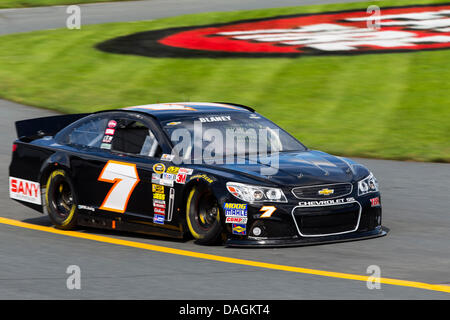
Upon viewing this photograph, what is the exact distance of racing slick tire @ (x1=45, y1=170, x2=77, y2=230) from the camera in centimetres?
1029

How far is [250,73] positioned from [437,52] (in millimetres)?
4022

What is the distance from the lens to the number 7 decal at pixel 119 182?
9.54 metres

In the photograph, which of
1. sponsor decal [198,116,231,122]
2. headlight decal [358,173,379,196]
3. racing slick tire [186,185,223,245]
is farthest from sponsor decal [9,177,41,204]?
headlight decal [358,173,379,196]

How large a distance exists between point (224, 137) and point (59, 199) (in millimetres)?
2057

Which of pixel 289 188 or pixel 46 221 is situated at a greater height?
pixel 289 188

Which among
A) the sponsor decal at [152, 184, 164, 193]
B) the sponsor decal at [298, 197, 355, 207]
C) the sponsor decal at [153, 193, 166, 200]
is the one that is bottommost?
the sponsor decal at [153, 193, 166, 200]

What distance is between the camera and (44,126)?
1112cm

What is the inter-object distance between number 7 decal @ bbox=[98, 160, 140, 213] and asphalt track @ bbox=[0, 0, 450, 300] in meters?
0.33

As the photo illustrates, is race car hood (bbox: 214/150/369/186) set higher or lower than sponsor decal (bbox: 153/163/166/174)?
higher

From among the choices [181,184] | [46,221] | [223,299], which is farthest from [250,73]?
[223,299]

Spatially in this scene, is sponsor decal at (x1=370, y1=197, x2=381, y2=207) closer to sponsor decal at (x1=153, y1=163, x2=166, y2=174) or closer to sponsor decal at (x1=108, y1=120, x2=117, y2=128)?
sponsor decal at (x1=153, y1=163, x2=166, y2=174)

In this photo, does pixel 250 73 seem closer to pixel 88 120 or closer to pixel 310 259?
pixel 88 120

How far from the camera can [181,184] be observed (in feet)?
29.7
